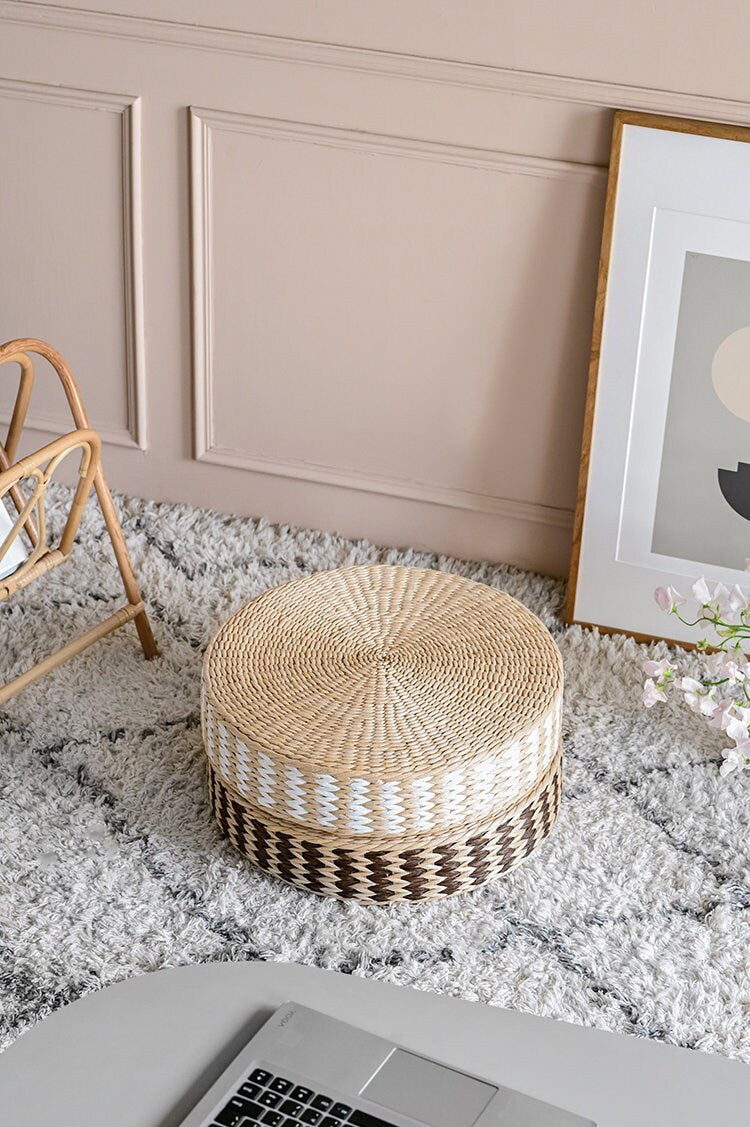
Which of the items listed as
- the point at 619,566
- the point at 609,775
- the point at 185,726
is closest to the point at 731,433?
the point at 619,566

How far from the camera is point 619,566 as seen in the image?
2500mm

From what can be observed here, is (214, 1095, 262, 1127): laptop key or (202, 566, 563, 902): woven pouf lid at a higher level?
(214, 1095, 262, 1127): laptop key

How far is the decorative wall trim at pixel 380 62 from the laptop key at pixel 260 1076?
1760mm

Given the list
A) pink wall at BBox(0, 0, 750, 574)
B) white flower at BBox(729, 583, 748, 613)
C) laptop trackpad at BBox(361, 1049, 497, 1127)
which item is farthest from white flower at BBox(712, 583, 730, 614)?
laptop trackpad at BBox(361, 1049, 497, 1127)

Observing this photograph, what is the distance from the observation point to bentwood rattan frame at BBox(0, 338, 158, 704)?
2025 mm

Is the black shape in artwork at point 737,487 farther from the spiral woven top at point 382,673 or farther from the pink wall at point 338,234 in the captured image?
the spiral woven top at point 382,673

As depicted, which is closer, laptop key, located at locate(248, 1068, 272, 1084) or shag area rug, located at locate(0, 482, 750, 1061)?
laptop key, located at locate(248, 1068, 272, 1084)

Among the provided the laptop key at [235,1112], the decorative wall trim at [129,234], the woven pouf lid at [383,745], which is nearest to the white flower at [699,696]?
the woven pouf lid at [383,745]

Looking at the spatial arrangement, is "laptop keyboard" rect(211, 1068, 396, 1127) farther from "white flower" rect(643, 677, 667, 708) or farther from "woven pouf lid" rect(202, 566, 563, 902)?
"white flower" rect(643, 677, 667, 708)

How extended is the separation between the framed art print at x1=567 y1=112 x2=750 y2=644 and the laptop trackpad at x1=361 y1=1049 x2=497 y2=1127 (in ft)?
5.13

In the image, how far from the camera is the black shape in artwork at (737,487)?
2.36m

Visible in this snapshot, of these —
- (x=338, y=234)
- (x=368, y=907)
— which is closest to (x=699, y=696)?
(x=368, y=907)

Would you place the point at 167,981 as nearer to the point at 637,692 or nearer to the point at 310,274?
the point at 637,692

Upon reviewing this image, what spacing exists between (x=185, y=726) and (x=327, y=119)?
1.16m
